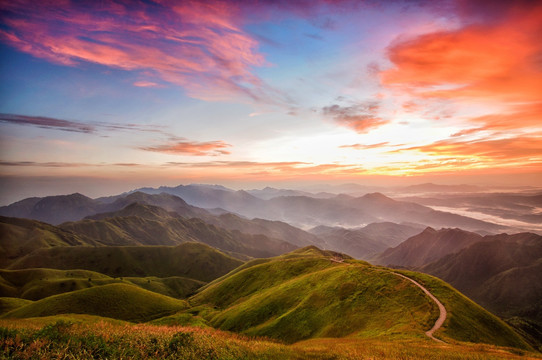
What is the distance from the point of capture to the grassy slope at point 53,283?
14700 centimetres

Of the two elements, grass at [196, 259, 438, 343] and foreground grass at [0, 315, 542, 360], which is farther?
grass at [196, 259, 438, 343]

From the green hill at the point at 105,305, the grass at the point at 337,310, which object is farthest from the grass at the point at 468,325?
the green hill at the point at 105,305

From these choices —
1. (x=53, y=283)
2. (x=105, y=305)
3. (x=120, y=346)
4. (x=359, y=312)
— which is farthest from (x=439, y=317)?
(x=53, y=283)

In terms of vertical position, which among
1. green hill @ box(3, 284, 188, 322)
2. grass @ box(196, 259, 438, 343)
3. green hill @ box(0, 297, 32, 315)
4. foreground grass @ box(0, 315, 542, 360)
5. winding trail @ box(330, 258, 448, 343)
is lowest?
green hill @ box(0, 297, 32, 315)

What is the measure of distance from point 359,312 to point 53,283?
19150cm

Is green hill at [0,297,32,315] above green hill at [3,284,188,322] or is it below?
below

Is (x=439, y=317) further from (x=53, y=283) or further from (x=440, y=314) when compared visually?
(x=53, y=283)

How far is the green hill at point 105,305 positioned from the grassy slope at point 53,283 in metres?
80.0

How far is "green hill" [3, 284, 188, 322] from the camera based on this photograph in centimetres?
7375

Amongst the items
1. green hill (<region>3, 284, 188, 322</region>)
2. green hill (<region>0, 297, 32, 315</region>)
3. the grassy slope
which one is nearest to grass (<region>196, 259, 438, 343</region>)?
green hill (<region>3, 284, 188, 322</region>)

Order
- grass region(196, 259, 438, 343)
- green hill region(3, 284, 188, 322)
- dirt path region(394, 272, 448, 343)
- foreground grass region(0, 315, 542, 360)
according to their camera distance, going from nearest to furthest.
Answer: foreground grass region(0, 315, 542, 360), dirt path region(394, 272, 448, 343), grass region(196, 259, 438, 343), green hill region(3, 284, 188, 322)

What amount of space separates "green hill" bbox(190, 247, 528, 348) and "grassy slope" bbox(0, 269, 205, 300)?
416 ft

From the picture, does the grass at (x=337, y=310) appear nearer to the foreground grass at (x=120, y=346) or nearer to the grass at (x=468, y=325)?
the grass at (x=468, y=325)

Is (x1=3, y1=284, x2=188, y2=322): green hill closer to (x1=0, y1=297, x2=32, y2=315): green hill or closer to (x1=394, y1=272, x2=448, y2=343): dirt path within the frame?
(x1=0, y1=297, x2=32, y2=315): green hill
